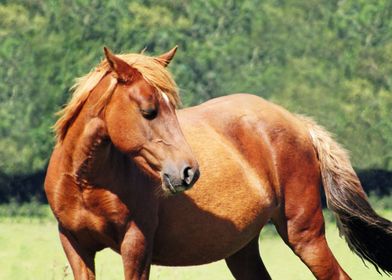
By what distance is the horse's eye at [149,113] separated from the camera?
5535 millimetres

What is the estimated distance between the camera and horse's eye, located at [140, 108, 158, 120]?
554 centimetres

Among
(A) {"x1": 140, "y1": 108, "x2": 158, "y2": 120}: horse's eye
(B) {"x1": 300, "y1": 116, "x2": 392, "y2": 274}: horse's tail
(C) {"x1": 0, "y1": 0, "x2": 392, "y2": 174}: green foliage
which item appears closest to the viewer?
(A) {"x1": 140, "y1": 108, "x2": 158, "y2": 120}: horse's eye

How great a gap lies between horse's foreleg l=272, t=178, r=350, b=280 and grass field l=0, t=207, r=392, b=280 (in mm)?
2581

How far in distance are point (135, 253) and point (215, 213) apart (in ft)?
2.62

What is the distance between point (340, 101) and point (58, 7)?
3066 millimetres

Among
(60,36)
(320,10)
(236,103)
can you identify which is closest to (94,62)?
(60,36)

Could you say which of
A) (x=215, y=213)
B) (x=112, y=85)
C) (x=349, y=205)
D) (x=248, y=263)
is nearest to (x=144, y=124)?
(x=112, y=85)

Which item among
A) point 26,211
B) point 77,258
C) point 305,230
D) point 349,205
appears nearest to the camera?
point 77,258

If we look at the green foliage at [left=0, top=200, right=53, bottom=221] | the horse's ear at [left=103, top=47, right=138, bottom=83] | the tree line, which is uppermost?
the horse's ear at [left=103, top=47, right=138, bottom=83]

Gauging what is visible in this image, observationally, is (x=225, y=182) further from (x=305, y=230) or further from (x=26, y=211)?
(x=26, y=211)

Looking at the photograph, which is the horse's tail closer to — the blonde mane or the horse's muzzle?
the blonde mane

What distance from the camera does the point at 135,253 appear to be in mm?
5781

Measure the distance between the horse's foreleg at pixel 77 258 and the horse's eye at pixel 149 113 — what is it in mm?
848

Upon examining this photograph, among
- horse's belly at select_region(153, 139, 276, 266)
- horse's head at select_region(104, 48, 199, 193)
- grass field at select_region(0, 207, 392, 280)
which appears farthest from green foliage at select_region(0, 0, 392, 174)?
horse's head at select_region(104, 48, 199, 193)
